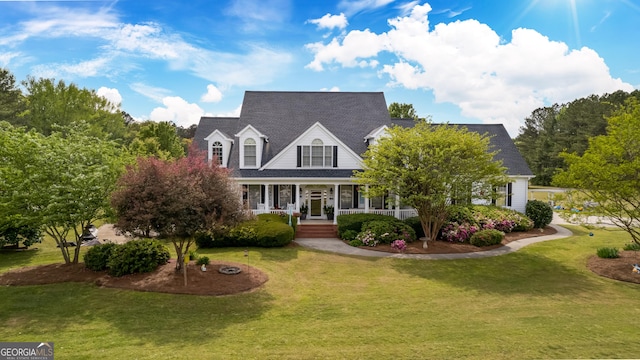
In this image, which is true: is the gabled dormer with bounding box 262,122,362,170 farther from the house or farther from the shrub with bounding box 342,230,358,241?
the shrub with bounding box 342,230,358,241

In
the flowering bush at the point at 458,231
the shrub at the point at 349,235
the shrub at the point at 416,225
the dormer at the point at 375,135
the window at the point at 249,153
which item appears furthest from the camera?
the window at the point at 249,153

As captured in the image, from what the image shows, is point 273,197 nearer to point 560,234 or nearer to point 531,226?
point 531,226

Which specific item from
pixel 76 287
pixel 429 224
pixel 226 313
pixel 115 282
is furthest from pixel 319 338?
pixel 429 224

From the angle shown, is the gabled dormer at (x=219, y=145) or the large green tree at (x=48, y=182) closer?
the large green tree at (x=48, y=182)

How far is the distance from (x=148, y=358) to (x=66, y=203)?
7.80 meters

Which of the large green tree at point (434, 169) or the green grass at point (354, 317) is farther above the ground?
the large green tree at point (434, 169)

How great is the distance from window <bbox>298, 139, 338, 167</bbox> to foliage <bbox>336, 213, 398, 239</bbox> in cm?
464

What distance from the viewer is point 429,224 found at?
2019 cm

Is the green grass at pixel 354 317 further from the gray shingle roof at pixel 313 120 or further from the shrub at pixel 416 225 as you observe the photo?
the gray shingle roof at pixel 313 120

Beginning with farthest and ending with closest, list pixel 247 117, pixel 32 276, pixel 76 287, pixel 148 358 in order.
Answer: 1. pixel 247 117
2. pixel 32 276
3. pixel 76 287
4. pixel 148 358

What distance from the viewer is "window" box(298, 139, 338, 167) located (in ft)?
81.3

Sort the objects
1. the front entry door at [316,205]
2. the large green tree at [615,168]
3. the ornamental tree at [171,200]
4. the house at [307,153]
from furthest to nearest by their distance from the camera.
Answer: the front entry door at [316,205], the house at [307,153], the large green tree at [615,168], the ornamental tree at [171,200]

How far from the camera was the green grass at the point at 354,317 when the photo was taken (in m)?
7.88

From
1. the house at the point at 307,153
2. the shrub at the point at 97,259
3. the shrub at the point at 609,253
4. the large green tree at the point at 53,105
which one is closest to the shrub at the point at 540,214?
the house at the point at 307,153
